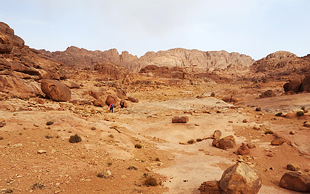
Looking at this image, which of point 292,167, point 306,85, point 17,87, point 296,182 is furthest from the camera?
point 306,85

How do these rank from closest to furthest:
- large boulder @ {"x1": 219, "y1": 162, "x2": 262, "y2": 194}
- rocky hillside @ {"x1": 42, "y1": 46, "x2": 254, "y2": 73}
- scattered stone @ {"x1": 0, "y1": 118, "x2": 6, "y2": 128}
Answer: large boulder @ {"x1": 219, "y1": 162, "x2": 262, "y2": 194}, scattered stone @ {"x1": 0, "y1": 118, "x2": 6, "y2": 128}, rocky hillside @ {"x1": 42, "y1": 46, "x2": 254, "y2": 73}

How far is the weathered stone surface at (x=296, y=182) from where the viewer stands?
5.16m

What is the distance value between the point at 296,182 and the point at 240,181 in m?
2.27

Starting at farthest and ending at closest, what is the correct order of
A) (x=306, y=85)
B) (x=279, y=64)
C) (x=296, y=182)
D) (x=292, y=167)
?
(x=279, y=64), (x=306, y=85), (x=292, y=167), (x=296, y=182)

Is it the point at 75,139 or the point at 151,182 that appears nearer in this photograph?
the point at 151,182

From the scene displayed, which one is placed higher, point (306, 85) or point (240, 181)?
point (306, 85)

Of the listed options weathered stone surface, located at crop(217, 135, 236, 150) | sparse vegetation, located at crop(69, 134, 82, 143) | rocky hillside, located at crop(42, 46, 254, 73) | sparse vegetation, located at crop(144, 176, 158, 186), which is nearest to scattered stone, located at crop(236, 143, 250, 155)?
weathered stone surface, located at crop(217, 135, 236, 150)

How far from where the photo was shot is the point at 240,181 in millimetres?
4523

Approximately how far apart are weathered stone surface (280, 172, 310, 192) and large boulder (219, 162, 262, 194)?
162 cm

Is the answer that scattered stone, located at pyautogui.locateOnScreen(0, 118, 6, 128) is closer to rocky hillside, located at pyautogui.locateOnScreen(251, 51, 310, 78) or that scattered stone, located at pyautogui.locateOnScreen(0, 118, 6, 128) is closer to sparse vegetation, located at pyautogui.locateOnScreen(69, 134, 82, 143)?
sparse vegetation, located at pyautogui.locateOnScreen(69, 134, 82, 143)

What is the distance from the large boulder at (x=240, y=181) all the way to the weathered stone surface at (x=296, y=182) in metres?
1.62

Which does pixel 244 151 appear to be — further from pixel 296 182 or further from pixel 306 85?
pixel 306 85

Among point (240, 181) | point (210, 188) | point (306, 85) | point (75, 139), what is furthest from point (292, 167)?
point (306, 85)

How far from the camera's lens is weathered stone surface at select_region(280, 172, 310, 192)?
203 inches
